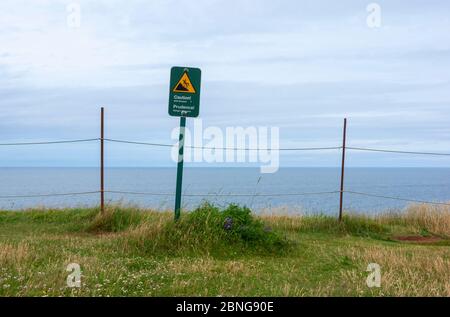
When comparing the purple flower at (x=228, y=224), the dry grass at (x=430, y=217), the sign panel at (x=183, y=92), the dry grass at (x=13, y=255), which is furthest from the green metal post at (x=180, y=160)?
the dry grass at (x=430, y=217)

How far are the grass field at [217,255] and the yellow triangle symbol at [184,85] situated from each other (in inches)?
86.7

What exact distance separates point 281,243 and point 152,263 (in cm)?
243

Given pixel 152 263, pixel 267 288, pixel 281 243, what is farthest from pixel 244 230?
pixel 267 288

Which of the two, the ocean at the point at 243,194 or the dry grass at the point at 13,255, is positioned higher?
the dry grass at the point at 13,255

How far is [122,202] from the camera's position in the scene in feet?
37.6

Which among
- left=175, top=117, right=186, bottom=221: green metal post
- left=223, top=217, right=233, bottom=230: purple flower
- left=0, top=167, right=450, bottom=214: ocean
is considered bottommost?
left=0, top=167, right=450, bottom=214: ocean

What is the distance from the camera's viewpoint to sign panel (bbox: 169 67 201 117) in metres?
8.96

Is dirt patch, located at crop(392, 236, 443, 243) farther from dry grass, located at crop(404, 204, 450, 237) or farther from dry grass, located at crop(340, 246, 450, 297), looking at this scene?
dry grass, located at crop(340, 246, 450, 297)

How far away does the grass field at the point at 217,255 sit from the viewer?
5445mm

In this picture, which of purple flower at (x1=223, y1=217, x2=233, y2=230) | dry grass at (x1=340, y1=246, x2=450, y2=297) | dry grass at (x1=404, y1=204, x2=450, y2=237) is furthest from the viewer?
dry grass at (x1=404, y1=204, x2=450, y2=237)

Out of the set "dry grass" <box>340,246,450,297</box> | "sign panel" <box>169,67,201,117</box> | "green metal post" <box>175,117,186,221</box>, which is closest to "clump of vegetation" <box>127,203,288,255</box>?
"green metal post" <box>175,117,186,221</box>

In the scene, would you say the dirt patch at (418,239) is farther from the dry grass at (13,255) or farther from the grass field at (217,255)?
the dry grass at (13,255)
